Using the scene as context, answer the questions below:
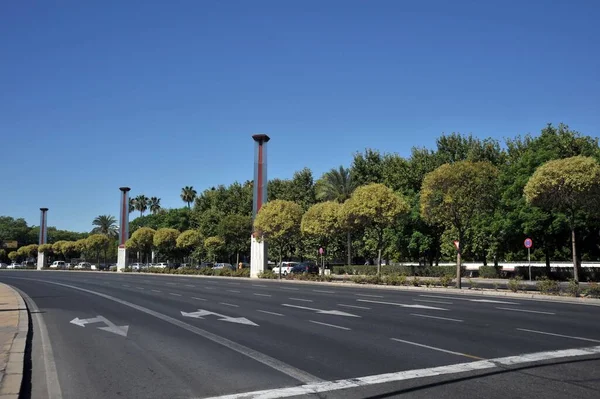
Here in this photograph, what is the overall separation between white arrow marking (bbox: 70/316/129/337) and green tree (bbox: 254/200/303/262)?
3159 centimetres

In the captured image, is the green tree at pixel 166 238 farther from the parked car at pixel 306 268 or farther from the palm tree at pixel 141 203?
the palm tree at pixel 141 203

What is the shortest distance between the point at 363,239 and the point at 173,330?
49.9 m

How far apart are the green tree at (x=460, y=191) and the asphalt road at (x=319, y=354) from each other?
12770 millimetres

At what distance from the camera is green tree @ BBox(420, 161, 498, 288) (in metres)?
30.0

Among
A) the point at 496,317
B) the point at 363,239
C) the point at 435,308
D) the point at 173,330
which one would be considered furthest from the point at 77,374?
the point at 363,239

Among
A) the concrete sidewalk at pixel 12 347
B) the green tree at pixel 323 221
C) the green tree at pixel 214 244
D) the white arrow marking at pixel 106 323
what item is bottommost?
the white arrow marking at pixel 106 323

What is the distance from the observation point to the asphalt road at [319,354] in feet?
24.8

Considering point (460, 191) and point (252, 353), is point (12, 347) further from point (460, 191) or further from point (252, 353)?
point (460, 191)

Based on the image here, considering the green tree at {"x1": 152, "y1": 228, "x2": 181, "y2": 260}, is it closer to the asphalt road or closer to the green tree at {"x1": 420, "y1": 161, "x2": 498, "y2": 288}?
the green tree at {"x1": 420, "y1": 161, "x2": 498, "y2": 288}

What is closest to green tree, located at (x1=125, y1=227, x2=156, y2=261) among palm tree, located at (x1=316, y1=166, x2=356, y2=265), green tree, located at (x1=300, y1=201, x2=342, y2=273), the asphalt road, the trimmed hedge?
palm tree, located at (x1=316, y1=166, x2=356, y2=265)

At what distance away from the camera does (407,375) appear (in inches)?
324

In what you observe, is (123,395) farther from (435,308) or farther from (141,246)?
(141,246)

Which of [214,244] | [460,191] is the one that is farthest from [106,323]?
[214,244]

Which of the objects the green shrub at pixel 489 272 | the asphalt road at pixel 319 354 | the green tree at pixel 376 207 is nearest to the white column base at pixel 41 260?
the green tree at pixel 376 207
